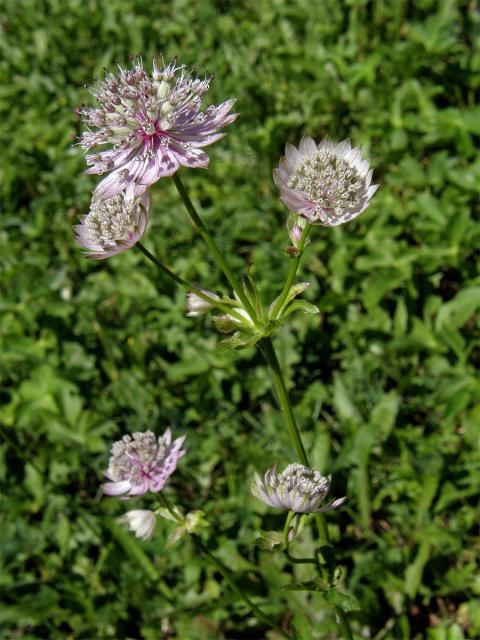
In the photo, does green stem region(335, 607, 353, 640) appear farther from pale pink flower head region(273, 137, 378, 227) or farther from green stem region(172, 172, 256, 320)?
pale pink flower head region(273, 137, 378, 227)

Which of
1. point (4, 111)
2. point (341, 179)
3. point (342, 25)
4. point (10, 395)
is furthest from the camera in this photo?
point (4, 111)

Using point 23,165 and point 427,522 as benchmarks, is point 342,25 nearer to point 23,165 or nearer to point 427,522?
point 23,165

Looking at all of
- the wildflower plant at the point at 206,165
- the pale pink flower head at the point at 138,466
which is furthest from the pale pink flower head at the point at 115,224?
the pale pink flower head at the point at 138,466

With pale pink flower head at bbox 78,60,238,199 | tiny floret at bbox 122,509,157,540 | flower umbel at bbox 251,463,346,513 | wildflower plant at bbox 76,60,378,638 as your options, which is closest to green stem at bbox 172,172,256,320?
wildflower plant at bbox 76,60,378,638

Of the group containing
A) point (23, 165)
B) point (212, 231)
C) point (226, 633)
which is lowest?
point (226, 633)

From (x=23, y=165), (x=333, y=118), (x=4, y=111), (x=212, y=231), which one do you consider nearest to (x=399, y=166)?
(x=333, y=118)

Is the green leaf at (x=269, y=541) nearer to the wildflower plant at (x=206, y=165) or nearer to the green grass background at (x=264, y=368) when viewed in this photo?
the wildflower plant at (x=206, y=165)

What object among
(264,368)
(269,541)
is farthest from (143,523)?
(264,368)
